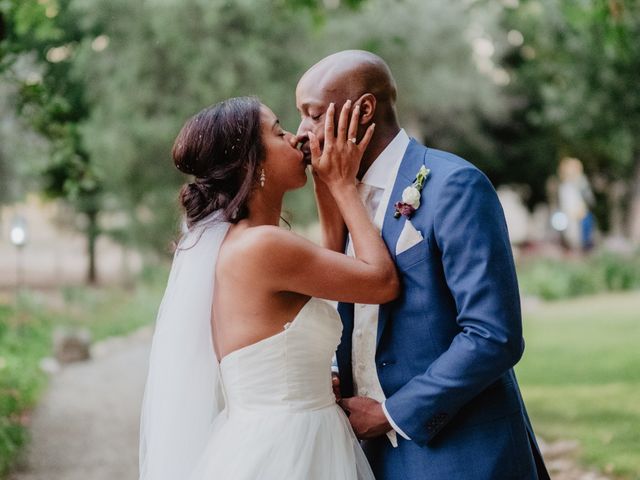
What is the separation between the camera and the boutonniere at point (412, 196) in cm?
242

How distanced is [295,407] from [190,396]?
1.21 ft

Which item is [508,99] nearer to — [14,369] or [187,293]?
[14,369]

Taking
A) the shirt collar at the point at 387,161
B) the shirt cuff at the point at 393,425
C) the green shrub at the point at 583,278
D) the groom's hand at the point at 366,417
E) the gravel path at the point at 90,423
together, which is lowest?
the green shrub at the point at 583,278

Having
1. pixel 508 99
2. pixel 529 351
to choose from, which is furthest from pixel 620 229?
pixel 529 351

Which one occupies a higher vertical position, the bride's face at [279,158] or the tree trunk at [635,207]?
the bride's face at [279,158]

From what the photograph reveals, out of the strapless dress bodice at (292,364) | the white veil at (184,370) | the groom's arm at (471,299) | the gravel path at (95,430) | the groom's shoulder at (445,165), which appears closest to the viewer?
the groom's arm at (471,299)

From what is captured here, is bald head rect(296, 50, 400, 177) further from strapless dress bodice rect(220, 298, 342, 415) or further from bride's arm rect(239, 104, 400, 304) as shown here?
strapless dress bodice rect(220, 298, 342, 415)

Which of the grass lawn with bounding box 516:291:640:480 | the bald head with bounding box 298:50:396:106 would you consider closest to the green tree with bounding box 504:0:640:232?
the grass lawn with bounding box 516:291:640:480

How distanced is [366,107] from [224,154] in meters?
0.46

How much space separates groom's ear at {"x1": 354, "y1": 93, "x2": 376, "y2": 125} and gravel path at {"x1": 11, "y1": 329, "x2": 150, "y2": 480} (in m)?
5.54

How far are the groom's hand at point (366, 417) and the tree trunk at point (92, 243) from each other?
18.8m

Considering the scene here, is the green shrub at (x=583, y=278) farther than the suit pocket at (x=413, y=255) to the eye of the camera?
Yes

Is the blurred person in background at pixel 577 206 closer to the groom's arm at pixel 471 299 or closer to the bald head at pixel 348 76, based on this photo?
the bald head at pixel 348 76

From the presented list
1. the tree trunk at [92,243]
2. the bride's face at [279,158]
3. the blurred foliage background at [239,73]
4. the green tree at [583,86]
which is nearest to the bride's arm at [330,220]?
the bride's face at [279,158]
